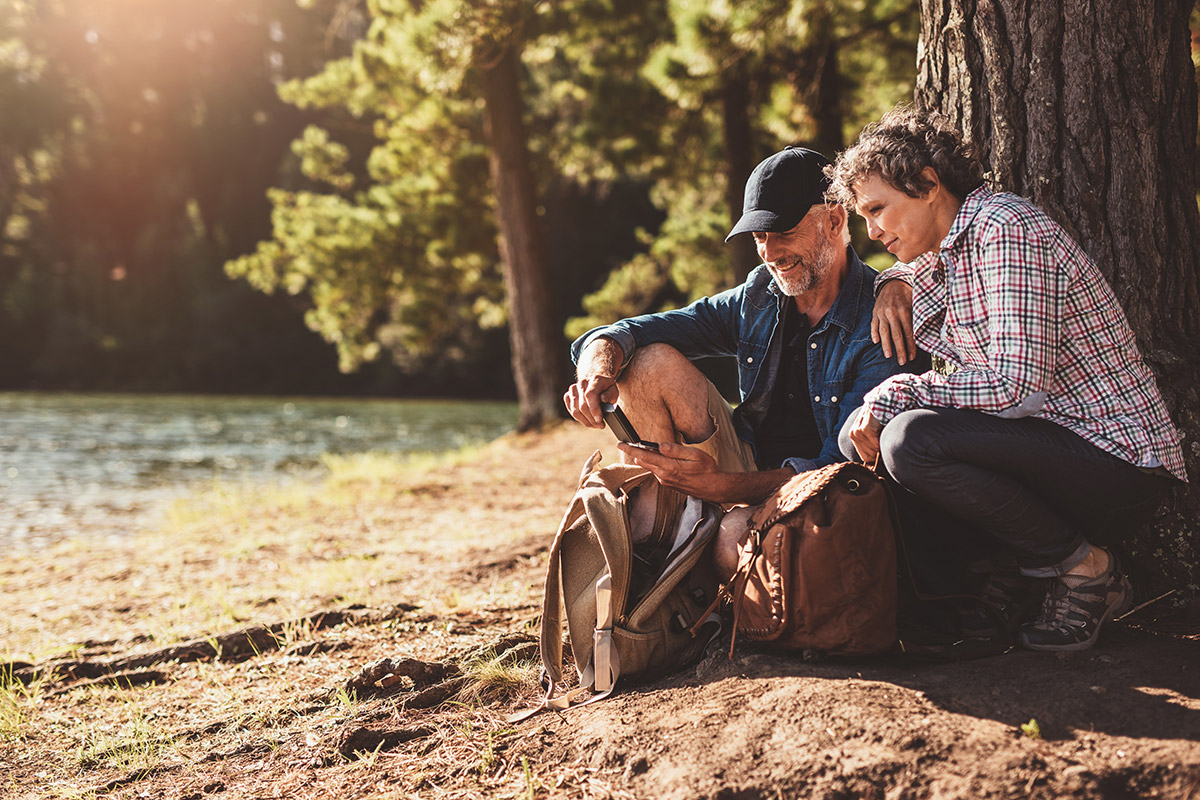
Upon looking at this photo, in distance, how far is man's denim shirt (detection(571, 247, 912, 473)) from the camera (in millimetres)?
2627

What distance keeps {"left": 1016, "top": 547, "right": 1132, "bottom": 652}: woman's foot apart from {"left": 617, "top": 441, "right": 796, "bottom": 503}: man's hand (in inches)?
28.6

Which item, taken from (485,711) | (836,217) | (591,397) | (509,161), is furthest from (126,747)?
(509,161)

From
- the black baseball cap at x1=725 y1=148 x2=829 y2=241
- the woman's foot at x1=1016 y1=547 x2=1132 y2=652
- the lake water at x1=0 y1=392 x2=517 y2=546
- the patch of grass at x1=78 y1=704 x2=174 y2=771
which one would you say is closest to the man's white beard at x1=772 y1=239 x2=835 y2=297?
the black baseball cap at x1=725 y1=148 x2=829 y2=241

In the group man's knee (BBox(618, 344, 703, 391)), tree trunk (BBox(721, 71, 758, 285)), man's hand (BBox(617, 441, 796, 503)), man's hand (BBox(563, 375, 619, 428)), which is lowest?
man's hand (BBox(617, 441, 796, 503))

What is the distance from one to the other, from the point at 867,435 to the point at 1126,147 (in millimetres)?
1215

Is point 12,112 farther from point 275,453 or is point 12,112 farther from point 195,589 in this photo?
point 195,589

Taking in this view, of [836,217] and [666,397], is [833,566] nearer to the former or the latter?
[666,397]

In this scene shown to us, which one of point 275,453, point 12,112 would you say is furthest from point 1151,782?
point 12,112

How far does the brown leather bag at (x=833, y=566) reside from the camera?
6.91ft

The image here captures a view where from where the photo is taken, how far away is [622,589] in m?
2.32

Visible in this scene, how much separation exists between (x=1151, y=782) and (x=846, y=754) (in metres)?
0.52

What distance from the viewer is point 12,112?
43.8m

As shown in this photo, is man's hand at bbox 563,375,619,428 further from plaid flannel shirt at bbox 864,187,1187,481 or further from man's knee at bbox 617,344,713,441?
plaid flannel shirt at bbox 864,187,1187,481

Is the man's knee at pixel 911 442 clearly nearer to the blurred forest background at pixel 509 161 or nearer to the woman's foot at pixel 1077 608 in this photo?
the woman's foot at pixel 1077 608
